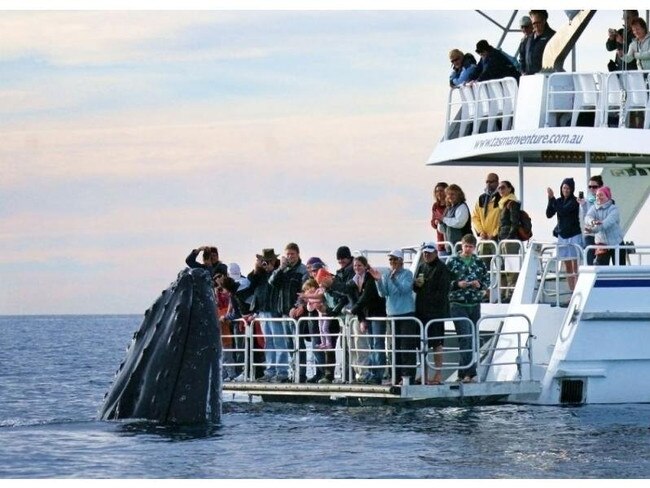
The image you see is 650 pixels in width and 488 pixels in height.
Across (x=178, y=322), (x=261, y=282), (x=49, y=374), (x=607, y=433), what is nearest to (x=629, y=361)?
(x=607, y=433)

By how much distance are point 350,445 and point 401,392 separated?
9.16 ft

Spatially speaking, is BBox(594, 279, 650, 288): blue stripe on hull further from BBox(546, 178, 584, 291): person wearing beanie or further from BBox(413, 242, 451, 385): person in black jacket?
BBox(413, 242, 451, 385): person in black jacket

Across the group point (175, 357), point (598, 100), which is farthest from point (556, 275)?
point (175, 357)

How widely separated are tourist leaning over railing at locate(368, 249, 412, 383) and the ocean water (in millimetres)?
795

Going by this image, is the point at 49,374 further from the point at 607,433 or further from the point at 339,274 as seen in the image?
the point at 607,433

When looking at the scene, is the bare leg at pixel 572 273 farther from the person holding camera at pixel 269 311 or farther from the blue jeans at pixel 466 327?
the person holding camera at pixel 269 311

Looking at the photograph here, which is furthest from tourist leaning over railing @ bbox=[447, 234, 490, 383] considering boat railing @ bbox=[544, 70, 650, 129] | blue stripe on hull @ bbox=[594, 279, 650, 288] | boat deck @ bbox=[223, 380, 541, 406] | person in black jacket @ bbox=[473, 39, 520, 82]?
person in black jacket @ bbox=[473, 39, 520, 82]

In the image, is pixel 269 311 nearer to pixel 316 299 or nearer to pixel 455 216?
pixel 316 299

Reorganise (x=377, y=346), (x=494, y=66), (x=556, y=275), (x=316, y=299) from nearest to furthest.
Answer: (x=377, y=346) < (x=556, y=275) < (x=316, y=299) < (x=494, y=66)

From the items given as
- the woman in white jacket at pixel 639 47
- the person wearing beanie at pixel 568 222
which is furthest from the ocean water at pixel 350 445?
the woman in white jacket at pixel 639 47

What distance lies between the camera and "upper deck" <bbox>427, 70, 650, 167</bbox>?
2534cm

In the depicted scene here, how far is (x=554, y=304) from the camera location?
77.9 ft

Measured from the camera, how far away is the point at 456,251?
25.4 meters

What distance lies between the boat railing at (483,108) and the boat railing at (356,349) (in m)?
3.86
